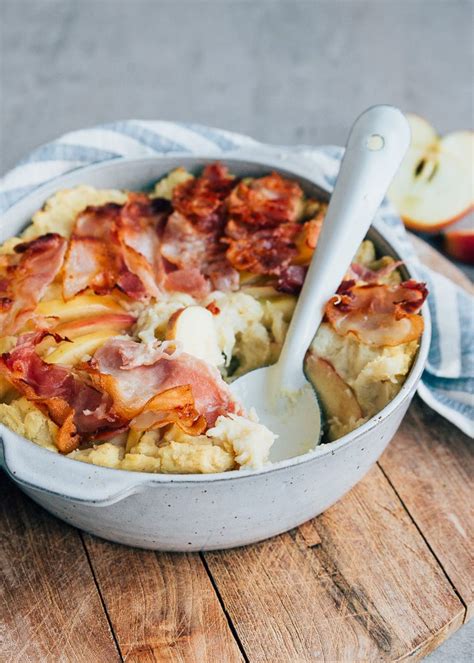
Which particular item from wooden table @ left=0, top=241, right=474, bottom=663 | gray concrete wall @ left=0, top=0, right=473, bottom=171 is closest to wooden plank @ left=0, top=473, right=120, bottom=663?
wooden table @ left=0, top=241, right=474, bottom=663

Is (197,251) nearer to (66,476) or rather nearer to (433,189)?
(66,476)

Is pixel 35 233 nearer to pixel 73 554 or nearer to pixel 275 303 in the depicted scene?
pixel 275 303

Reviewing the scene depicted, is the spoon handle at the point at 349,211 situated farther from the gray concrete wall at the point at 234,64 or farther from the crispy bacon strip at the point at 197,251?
the gray concrete wall at the point at 234,64

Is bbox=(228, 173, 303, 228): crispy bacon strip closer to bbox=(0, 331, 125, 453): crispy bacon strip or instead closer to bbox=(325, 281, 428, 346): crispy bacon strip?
bbox=(325, 281, 428, 346): crispy bacon strip

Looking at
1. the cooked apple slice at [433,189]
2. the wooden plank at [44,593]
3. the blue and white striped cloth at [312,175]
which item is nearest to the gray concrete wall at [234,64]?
the cooked apple slice at [433,189]

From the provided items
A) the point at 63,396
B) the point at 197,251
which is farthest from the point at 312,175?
the point at 63,396
